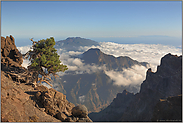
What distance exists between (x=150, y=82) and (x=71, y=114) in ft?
351

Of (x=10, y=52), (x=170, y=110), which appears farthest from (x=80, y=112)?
(x=170, y=110)

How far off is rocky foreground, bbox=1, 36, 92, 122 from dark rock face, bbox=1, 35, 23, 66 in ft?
1.50

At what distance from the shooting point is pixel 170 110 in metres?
44.6

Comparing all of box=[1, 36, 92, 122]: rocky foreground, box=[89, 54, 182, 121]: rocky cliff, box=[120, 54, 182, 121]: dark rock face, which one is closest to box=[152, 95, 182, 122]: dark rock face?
box=[89, 54, 182, 121]: rocky cliff

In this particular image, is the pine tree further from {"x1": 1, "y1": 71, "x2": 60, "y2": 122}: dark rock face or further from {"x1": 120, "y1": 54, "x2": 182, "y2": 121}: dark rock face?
{"x1": 120, "y1": 54, "x2": 182, "y2": 121}: dark rock face

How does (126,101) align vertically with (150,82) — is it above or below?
below

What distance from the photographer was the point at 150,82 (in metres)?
108

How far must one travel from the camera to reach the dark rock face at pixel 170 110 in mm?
41306

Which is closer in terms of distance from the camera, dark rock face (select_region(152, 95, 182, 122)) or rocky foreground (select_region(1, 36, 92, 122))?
rocky foreground (select_region(1, 36, 92, 122))

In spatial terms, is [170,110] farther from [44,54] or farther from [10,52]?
[10,52]

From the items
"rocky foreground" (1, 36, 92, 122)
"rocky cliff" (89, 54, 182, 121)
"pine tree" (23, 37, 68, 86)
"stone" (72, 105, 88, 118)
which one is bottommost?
"rocky cliff" (89, 54, 182, 121)

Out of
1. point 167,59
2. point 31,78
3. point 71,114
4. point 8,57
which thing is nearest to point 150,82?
point 167,59

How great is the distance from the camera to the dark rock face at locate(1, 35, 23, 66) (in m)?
35.7

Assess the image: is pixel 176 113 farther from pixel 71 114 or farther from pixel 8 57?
pixel 8 57
